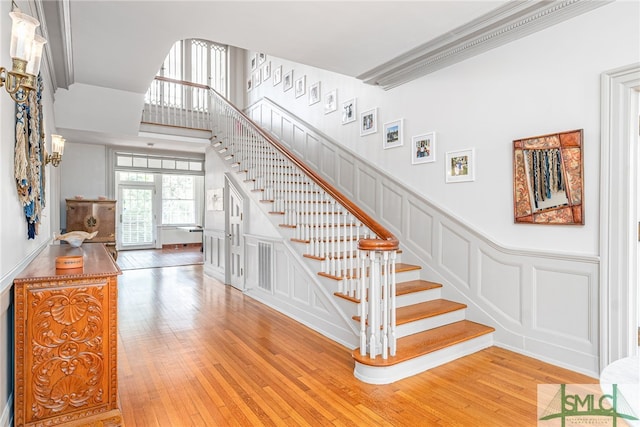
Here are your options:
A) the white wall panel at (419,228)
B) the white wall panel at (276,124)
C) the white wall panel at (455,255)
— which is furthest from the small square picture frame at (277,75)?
the white wall panel at (455,255)

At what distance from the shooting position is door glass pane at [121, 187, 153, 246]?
429 inches

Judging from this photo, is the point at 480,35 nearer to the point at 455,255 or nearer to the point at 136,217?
the point at 455,255

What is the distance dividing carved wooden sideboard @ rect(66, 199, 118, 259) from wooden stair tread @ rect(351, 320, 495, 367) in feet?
24.4

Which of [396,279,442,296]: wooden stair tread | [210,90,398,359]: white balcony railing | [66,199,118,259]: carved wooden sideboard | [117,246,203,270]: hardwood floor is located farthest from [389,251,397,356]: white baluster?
[66,199,118,259]: carved wooden sideboard

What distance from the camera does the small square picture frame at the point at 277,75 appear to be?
7.58 meters

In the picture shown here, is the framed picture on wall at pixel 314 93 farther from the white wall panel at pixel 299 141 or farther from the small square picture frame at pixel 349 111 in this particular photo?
the small square picture frame at pixel 349 111

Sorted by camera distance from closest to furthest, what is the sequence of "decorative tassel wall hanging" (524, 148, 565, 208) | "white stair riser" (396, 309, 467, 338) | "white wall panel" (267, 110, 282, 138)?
"decorative tassel wall hanging" (524, 148, 565, 208)
"white stair riser" (396, 309, 467, 338)
"white wall panel" (267, 110, 282, 138)

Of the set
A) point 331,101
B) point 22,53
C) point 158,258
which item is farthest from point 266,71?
point 22,53

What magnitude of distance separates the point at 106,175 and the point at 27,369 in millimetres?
8788

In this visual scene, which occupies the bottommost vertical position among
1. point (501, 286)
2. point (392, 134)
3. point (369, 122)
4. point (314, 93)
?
point (501, 286)

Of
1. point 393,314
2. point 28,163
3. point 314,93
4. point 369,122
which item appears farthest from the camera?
point 314,93

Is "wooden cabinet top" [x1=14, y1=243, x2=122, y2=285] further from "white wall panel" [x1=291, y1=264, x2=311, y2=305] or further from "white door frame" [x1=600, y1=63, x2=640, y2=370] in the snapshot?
"white door frame" [x1=600, y1=63, x2=640, y2=370]

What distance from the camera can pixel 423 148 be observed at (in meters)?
4.27

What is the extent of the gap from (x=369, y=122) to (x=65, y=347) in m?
4.34
